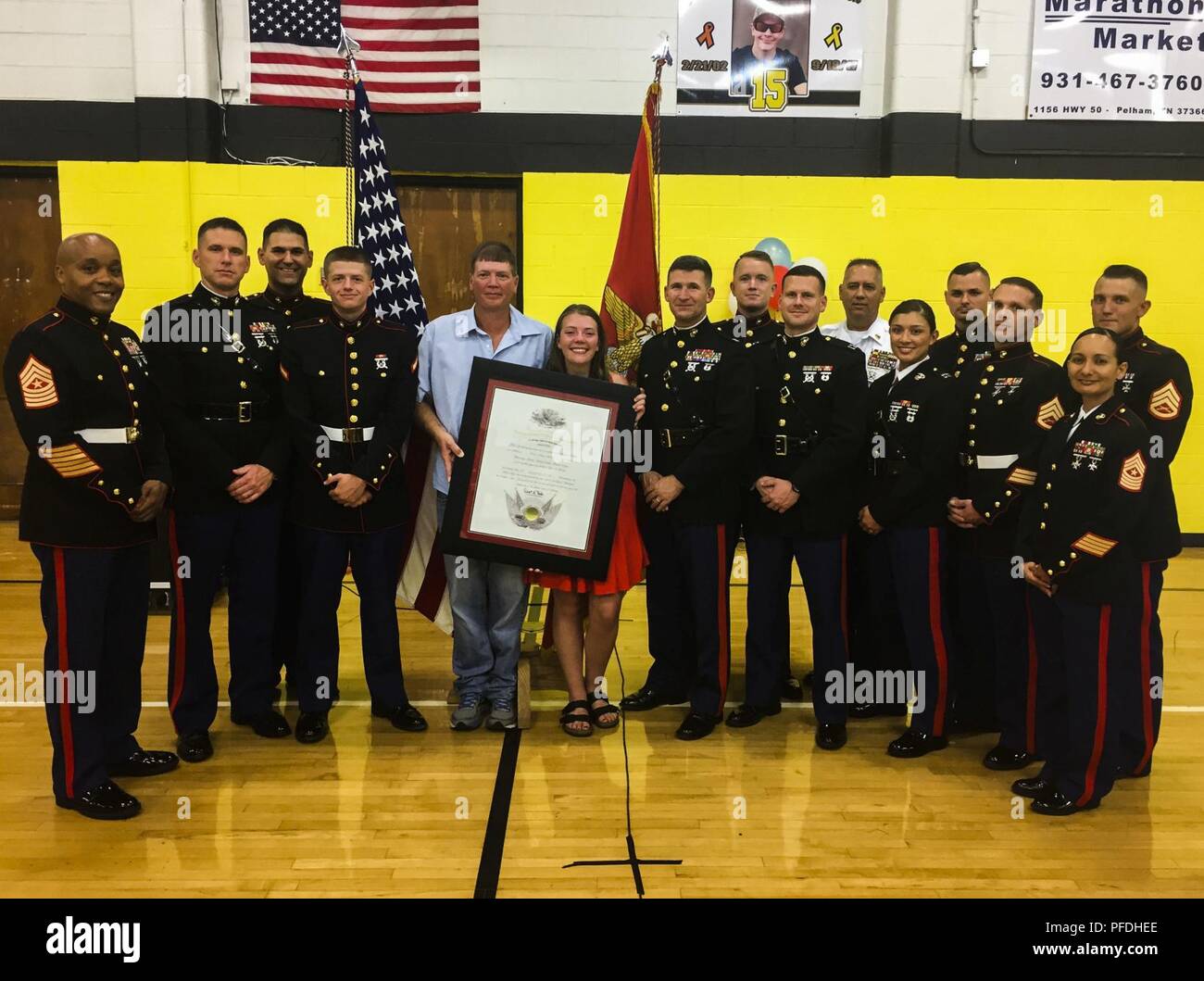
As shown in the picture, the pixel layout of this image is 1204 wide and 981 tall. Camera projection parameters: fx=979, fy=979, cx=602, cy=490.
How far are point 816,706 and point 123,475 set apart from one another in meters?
2.39

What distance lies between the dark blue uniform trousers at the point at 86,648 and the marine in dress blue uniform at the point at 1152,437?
9.95ft

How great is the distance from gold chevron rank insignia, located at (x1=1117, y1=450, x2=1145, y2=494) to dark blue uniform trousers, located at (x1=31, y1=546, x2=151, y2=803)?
2.90 m

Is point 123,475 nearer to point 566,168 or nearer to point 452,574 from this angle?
point 452,574

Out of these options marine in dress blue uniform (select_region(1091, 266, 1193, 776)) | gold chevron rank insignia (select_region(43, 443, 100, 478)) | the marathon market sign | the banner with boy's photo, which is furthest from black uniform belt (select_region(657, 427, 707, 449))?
the marathon market sign

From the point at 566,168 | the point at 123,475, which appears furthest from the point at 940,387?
the point at 566,168

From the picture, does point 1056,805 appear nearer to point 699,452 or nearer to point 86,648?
point 699,452

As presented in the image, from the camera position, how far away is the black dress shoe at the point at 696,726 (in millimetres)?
3500

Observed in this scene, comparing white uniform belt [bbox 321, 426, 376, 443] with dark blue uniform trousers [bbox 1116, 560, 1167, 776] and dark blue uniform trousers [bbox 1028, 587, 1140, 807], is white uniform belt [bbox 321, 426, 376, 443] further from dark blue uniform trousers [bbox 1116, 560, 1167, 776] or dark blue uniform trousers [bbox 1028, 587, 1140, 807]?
dark blue uniform trousers [bbox 1116, 560, 1167, 776]

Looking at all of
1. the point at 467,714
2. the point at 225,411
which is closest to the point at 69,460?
the point at 225,411

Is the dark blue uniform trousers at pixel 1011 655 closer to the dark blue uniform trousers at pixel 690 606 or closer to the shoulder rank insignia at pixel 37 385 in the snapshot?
the dark blue uniform trousers at pixel 690 606

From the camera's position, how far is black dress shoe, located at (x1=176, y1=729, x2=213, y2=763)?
3.29 meters

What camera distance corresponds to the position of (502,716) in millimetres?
3574

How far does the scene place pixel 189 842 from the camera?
2.71 m

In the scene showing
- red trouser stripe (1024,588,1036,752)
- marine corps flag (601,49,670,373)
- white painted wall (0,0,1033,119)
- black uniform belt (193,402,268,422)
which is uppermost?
white painted wall (0,0,1033,119)
